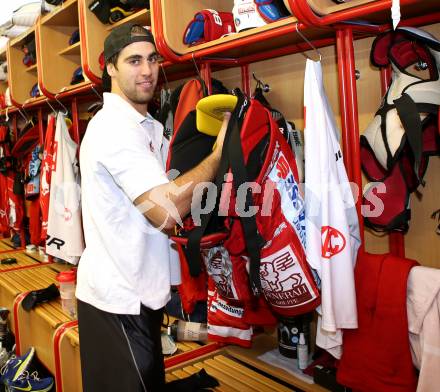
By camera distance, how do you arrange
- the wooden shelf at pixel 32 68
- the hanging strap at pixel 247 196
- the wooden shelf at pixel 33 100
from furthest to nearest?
the wooden shelf at pixel 32 68, the wooden shelf at pixel 33 100, the hanging strap at pixel 247 196

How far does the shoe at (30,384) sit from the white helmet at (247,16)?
195cm

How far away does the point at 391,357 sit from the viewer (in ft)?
3.97

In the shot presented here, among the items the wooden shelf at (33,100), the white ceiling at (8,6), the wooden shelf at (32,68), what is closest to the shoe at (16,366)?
the wooden shelf at (33,100)

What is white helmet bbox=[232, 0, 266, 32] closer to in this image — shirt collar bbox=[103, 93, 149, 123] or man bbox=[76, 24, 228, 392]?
man bbox=[76, 24, 228, 392]

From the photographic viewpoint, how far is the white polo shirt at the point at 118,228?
4.04ft

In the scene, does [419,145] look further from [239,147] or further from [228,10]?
[228,10]

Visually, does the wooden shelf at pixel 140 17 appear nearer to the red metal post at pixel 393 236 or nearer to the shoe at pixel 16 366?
the red metal post at pixel 393 236

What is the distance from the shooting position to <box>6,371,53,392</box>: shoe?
7.23 ft

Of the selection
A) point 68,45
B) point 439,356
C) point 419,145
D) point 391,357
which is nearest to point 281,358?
point 391,357

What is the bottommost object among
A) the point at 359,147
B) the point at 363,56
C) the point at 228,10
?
the point at 359,147

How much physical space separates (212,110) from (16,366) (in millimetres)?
1883

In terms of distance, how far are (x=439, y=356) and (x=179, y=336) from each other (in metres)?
1.09

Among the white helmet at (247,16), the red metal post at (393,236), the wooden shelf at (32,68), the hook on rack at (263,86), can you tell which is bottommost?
the red metal post at (393,236)

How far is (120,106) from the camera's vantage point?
4.59ft
